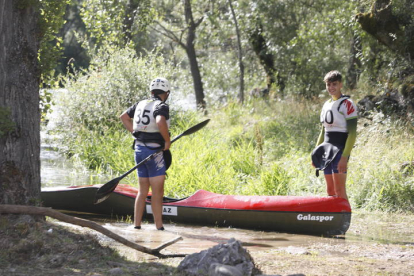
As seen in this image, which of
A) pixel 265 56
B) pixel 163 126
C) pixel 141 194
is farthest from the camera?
pixel 265 56

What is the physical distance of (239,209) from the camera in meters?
6.68

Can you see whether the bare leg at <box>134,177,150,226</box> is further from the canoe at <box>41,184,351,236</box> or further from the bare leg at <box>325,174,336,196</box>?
the bare leg at <box>325,174,336,196</box>

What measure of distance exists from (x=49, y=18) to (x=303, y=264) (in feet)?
11.1

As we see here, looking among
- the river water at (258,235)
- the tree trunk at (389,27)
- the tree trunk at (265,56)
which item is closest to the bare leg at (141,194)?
the river water at (258,235)

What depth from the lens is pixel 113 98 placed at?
1325 centimetres

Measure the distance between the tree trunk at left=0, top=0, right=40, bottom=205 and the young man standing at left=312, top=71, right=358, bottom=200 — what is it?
298 centimetres

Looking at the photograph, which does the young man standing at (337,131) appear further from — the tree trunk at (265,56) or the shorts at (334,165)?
the tree trunk at (265,56)

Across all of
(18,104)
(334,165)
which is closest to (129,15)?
(334,165)

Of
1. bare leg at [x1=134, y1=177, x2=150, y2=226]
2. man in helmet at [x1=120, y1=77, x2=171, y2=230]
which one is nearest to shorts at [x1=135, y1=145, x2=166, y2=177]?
man in helmet at [x1=120, y1=77, x2=171, y2=230]

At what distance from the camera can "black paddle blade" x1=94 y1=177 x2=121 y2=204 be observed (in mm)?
6684

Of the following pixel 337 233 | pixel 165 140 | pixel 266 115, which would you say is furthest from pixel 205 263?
pixel 266 115

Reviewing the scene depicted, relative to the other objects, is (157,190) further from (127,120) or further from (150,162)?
(127,120)

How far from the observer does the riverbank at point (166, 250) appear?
13.6ft

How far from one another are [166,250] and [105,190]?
179 centimetres
